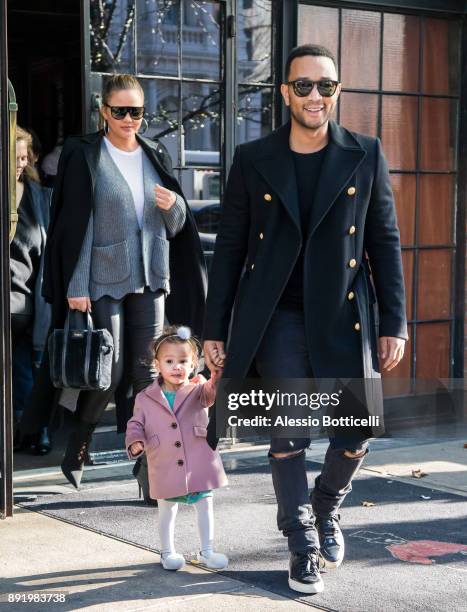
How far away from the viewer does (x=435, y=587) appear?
14.4ft

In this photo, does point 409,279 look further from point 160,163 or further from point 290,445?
point 290,445

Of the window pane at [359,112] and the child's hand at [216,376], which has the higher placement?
the window pane at [359,112]

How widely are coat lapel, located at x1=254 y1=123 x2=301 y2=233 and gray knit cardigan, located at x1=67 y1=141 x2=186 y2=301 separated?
1.18 metres

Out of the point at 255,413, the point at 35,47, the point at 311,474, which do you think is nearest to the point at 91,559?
the point at 255,413

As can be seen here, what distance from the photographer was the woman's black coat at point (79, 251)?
5555mm

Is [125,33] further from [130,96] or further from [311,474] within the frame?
[311,474]

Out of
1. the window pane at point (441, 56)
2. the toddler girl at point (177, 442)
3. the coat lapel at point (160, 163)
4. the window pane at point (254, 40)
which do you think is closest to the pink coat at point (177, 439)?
the toddler girl at point (177, 442)

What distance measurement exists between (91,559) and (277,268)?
143cm

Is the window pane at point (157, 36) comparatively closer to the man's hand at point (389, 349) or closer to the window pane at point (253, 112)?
the window pane at point (253, 112)

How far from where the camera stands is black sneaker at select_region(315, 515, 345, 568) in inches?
181

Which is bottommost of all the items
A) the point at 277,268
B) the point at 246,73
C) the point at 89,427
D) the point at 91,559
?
the point at 91,559

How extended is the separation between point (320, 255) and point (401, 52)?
3.72m

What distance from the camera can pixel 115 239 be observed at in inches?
220

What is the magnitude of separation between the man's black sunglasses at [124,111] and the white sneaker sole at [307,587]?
2408mm
